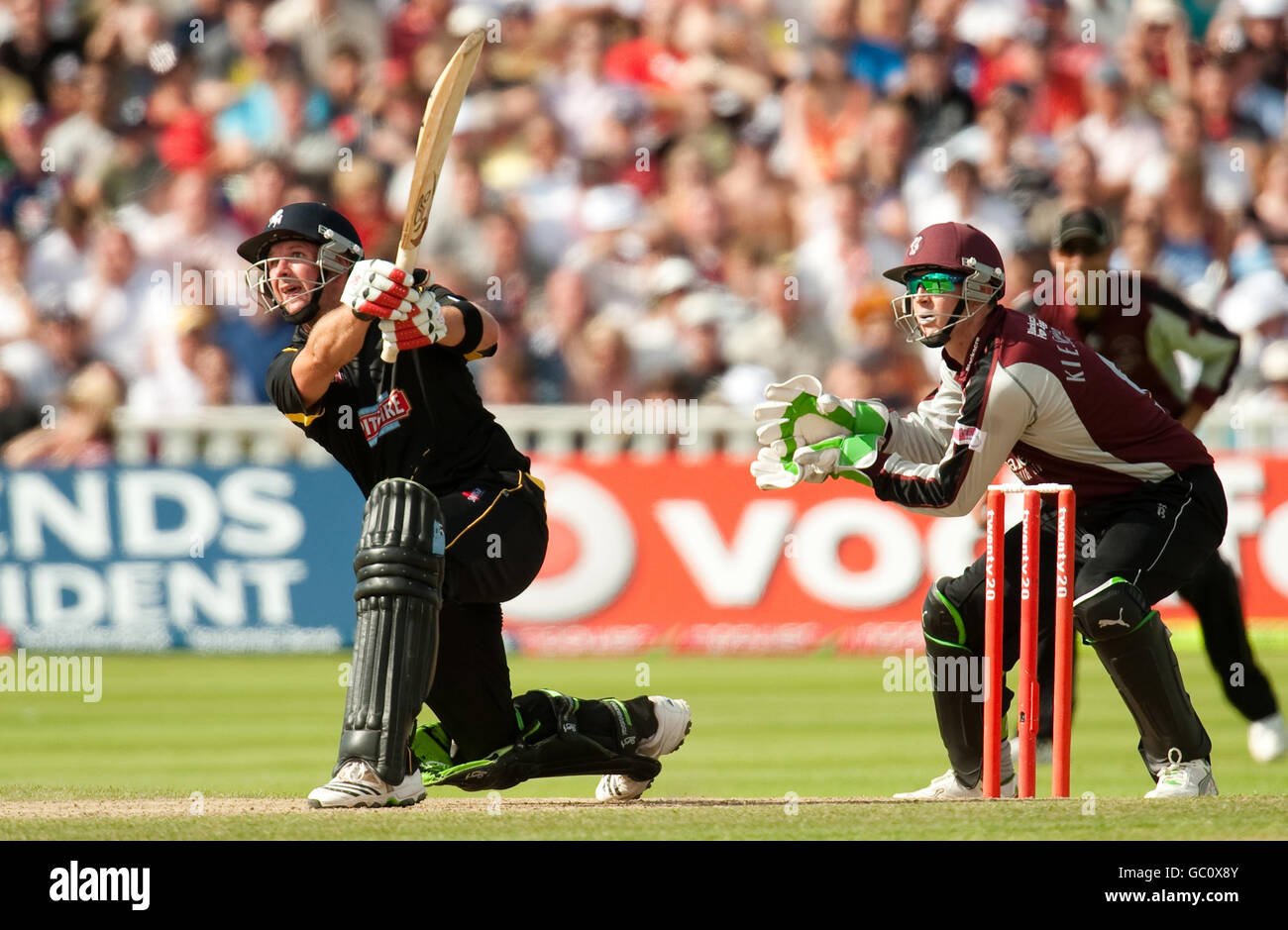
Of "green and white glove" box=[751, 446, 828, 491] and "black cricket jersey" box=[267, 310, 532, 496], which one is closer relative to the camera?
"black cricket jersey" box=[267, 310, 532, 496]

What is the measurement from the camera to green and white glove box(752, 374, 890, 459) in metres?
6.49

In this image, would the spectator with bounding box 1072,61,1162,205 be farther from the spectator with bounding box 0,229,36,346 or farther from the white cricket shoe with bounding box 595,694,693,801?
the white cricket shoe with bounding box 595,694,693,801

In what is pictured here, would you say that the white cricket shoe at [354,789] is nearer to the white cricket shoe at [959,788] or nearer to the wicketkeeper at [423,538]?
the wicketkeeper at [423,538]

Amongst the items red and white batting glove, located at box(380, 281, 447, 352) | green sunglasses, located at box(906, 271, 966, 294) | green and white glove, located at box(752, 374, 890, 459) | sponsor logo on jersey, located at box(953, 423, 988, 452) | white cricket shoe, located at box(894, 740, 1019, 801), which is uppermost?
green sunglasses, located at box(906, 271, 966, 294)

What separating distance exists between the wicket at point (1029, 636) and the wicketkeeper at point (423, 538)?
1141 mm

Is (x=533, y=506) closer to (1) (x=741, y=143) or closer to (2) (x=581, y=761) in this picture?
(2) (x=581, y=761)

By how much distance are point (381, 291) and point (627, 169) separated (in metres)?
10.1

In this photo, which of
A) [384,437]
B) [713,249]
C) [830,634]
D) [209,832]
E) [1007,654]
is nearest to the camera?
[209,832]

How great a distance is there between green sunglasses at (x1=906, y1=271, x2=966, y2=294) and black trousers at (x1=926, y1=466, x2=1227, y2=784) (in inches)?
37.8

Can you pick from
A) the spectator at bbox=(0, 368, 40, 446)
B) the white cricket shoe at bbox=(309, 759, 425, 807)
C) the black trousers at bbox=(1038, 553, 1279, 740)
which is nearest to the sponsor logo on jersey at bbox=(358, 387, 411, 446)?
the white cricket shoe at bbox=(309, 759, 425, 807)

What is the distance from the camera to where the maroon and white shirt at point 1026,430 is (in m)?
6.32

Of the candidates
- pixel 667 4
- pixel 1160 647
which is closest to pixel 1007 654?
pixel 1160 647

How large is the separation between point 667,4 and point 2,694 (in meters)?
8.17

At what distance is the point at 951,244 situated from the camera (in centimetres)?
655
